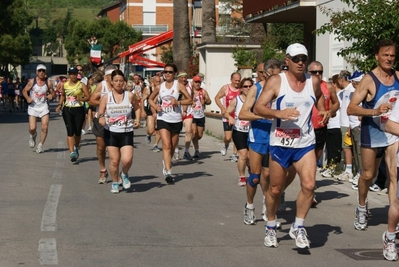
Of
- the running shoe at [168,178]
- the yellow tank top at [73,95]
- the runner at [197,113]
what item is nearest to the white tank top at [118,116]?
the running shoe at [168,178]

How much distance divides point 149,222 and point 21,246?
190cm

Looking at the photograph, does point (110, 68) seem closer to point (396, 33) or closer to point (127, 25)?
point (396, 33)

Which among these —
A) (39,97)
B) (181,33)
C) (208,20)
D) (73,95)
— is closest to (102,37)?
(208,20)

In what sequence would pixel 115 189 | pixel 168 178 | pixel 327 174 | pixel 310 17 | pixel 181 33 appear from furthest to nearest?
pixel 181 33 < pixel 310 17 < pixel 327 174 < pixel 168 178 < pixel 115 189

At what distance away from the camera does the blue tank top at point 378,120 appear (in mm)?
8500

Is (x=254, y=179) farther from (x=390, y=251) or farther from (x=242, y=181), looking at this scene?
(x=242, y=181)

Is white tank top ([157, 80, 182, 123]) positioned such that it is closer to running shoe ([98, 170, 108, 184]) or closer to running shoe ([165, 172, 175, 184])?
running shoe ([165, 172, 175, 184])

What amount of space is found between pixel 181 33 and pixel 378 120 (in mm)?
21529

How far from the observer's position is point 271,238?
805 cm

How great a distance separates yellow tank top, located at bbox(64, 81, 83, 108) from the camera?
16688mm

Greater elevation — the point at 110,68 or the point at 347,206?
the point at 110,68

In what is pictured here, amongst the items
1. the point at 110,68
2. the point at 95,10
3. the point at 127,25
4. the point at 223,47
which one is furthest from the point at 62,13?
the point at 110,68

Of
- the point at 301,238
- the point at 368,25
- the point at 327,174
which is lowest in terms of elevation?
the point at 327,174

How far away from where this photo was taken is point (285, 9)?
2222 centimetres
